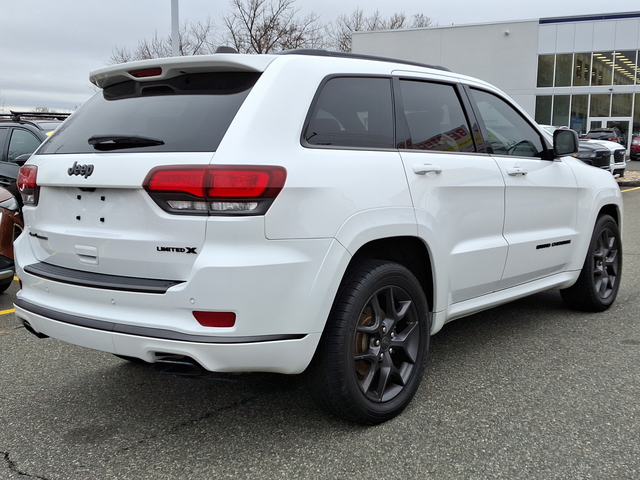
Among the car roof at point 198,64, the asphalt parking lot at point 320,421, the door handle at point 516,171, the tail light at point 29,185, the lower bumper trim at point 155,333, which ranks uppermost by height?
the car roof at point 198,64

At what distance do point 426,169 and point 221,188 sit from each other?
4.05 feet

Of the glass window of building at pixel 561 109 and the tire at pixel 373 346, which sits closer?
the tire at pixel 373 346

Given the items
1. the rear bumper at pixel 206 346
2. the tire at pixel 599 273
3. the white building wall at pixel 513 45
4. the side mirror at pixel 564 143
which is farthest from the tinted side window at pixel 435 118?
the white building wall at pixel 513 45

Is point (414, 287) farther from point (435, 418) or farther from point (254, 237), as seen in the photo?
point (254, 237)

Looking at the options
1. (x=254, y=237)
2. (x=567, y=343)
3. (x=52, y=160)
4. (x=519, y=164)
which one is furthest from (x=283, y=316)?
(x=567, y=343)

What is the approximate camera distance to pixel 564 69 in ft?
121

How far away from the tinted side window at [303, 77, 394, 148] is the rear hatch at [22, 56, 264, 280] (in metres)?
0.36

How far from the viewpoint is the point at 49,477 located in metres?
2.71

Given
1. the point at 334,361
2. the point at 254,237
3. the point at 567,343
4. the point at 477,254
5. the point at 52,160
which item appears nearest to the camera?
the point at 254,237

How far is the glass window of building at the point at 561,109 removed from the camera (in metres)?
37.3

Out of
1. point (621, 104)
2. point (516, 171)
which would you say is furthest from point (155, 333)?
point (621, 104)

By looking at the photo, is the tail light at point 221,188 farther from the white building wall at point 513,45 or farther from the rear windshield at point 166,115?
the white building wall at point 513,45

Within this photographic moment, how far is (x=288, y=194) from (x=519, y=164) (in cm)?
208

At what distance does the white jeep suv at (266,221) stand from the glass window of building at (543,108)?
120ft
